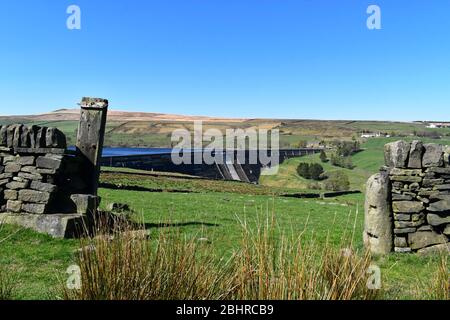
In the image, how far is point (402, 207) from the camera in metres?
9.28

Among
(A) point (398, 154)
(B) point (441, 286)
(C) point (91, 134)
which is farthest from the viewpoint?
(C) point (91, 134)

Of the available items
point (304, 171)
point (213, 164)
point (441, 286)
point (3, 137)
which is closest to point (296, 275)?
point (441, 286)

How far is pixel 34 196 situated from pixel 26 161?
3.07 feet

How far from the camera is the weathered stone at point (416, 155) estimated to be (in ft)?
31.1

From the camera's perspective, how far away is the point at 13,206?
1009 cm

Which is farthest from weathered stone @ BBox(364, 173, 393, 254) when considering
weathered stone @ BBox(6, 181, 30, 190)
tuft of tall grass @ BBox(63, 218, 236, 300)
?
weathered stone @ BBox(6, 181, 30, 190)

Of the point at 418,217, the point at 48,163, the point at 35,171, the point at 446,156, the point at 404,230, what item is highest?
the point at 446,156

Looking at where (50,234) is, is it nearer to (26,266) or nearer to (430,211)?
(26,266)

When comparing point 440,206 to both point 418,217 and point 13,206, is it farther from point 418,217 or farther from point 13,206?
point 13,206

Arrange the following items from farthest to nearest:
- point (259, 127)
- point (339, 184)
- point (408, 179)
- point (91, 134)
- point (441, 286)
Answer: point (259, 127)
point (339, 184)
point (91, 134)
point (408, 179)
point (441, 286)

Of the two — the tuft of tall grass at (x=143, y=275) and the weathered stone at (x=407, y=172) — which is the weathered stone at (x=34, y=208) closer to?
the tuft of tall grass at (x=143, y=275)

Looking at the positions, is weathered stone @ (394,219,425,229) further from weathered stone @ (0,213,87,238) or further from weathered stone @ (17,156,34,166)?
weathered stone @ (17,156,34,166)
